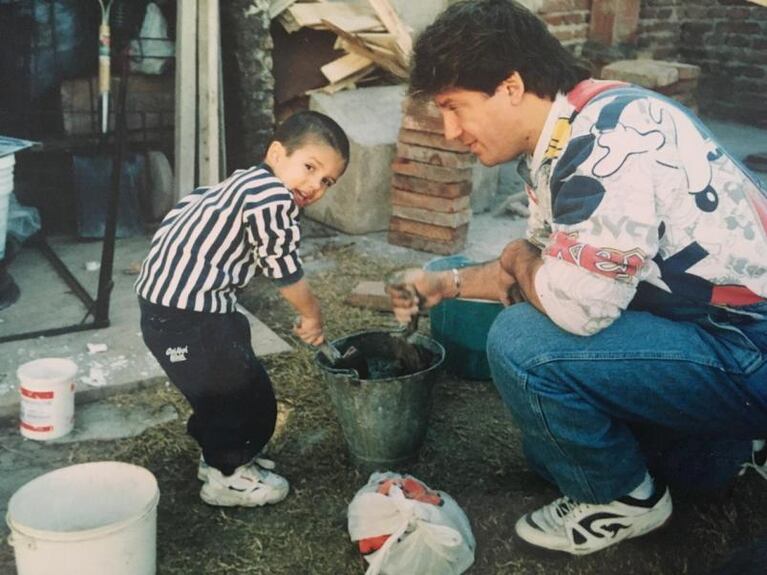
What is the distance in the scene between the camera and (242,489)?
2850 mm

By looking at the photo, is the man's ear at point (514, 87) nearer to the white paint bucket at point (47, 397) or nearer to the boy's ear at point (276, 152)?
the boy's ear at point (276, 152)

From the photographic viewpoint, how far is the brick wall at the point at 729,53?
8727 mm

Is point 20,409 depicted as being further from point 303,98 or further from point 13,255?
point 303,98

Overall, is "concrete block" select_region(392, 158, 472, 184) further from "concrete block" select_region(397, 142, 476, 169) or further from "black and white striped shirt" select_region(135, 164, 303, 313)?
"black and white striped shirt" select_region(135, 164, 303, 313)

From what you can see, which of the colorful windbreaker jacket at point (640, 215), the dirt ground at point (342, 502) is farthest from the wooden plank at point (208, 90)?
the colorful windbreaker jacket at point (640, 215)

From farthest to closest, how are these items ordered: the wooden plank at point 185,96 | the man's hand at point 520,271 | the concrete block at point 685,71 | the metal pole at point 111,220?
the concrete block at point 685,71 → the wooden plank at point 185,96 → the metal pole at point 111,220 → the man's hand at point 520,271

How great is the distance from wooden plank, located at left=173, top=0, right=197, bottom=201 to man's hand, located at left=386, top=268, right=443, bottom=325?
2.73 meters

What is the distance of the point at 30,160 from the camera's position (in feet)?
17.3

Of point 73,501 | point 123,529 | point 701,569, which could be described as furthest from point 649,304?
point 73,501

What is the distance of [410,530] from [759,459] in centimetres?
128

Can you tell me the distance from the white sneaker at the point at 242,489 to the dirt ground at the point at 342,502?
30 millimetres

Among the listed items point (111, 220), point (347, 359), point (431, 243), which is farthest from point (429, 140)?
point (347, 359)

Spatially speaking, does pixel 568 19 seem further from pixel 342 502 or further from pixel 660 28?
pixel 342 502

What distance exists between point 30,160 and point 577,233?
4.01m
